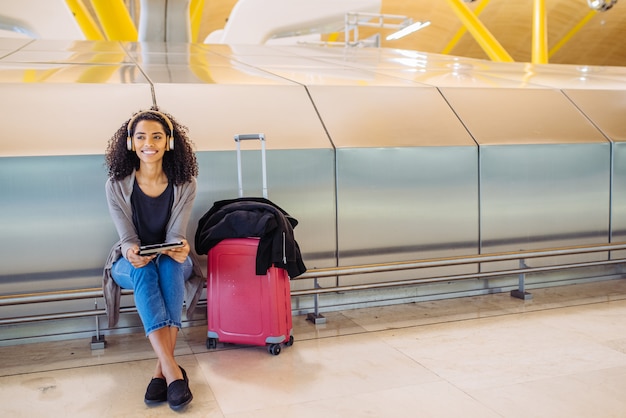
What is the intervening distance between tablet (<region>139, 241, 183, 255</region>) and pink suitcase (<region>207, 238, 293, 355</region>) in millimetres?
554

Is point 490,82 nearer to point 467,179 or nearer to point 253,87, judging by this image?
point 467,179

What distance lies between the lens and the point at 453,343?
3.72 m

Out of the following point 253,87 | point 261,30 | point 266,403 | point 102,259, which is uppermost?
point 261,30

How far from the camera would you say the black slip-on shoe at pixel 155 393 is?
9.54ft

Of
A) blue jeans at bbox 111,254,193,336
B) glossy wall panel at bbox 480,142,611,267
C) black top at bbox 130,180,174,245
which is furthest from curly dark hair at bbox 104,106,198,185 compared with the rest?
glossy wall panel at bbox 480,142,611,267

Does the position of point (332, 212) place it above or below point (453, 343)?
above

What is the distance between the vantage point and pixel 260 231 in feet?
11.7

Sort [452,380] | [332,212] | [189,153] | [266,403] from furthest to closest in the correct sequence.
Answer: [332,212] → [189,153] → [452,380] → [266,403]

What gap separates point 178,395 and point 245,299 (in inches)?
35.2

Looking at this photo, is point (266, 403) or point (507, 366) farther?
point (507, 366)

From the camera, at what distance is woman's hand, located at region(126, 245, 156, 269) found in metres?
3.06

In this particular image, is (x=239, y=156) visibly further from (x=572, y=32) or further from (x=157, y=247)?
(x=572, y=32)

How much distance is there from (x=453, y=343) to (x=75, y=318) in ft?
8.19

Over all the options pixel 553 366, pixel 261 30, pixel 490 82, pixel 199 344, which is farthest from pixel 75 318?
pixel 261 30
